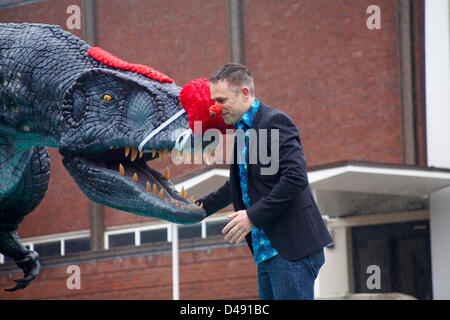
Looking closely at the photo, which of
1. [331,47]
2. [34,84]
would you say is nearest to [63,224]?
[331,47]

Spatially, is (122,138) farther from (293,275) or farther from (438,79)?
(438,79)

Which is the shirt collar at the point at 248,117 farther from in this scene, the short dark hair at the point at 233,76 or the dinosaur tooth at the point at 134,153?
the dinosaur tooth at the point at 134,153

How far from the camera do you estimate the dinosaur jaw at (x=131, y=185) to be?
1985mm

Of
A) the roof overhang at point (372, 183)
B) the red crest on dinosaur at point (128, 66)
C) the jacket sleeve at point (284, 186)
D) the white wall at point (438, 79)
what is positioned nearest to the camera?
the jacket sleeve at point (284, 186)

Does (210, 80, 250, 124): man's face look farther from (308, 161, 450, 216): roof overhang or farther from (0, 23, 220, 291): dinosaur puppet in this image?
(308, 161, 450, 216): roof overhang

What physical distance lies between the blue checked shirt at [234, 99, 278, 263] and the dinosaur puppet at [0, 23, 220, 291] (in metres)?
Result: 0.14

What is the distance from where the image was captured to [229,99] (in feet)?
6.40

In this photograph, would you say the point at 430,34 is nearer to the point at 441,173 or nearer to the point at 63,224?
the point at 441,173

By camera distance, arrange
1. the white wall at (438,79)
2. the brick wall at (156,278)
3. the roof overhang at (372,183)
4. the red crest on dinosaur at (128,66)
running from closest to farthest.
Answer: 1. the red crest on dinosaur at (128,66)
2. the roof overhang at (372,183)
3. the white wall at (438,79)
4. the brick wall at (156,278)

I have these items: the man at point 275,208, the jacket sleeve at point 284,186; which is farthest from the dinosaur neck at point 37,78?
the jacket sleeve at point 284,186

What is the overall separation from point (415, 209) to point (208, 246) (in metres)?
2.58

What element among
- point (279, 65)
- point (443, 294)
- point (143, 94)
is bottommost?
point (443, 294)

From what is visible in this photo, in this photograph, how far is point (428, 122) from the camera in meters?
8.61

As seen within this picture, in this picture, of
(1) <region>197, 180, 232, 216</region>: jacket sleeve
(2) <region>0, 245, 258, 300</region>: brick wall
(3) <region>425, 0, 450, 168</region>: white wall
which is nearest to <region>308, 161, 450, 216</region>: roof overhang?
(3) <region>425, 0, 450, 168</region>: white wall
